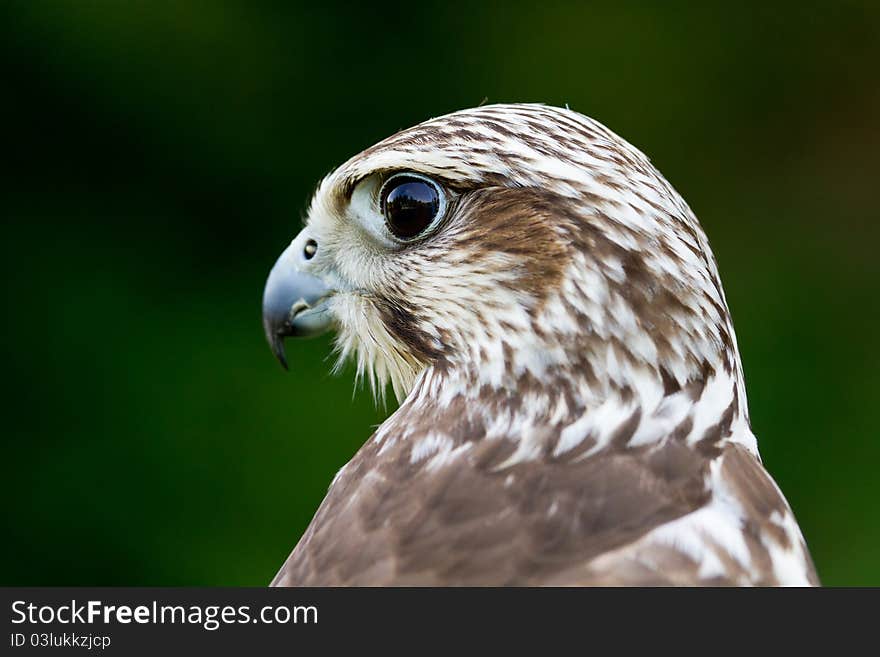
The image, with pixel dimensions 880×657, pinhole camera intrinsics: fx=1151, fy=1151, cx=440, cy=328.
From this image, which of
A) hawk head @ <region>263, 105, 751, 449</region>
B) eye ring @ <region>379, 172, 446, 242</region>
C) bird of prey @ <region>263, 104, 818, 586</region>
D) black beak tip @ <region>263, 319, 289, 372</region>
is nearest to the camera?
bird of prey @ <region>263, 104, 818, 586</region>

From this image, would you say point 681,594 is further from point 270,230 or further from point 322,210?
point 270,230

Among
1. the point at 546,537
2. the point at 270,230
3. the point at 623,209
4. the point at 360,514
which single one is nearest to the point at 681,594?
the point at 546,537

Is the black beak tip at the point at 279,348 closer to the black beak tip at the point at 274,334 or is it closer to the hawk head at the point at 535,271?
the black beak tip at the point at 274,334

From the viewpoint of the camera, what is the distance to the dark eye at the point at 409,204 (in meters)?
1.71

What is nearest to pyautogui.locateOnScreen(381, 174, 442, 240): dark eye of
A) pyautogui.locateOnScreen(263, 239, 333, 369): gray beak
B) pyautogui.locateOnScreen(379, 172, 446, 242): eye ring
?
pyautogui.locateOnScreen(379, 172, 446, 242): eye ring

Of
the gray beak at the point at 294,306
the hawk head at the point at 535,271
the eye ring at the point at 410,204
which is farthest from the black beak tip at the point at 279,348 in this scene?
the eye ring at the point at 410,204

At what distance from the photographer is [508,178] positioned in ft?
5.41

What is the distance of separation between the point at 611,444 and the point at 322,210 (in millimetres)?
649

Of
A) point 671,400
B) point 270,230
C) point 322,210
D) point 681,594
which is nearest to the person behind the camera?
point 681,594

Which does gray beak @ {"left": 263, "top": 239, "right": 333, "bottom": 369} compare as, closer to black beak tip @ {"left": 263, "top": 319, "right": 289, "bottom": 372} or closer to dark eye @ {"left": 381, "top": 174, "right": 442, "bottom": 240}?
black beak tip @ {"left": 263, "top": 319, "right": 289, "bottom": 372}

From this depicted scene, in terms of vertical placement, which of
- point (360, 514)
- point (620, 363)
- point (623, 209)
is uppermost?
point (623, 209)

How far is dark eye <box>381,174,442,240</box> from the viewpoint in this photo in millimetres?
1710

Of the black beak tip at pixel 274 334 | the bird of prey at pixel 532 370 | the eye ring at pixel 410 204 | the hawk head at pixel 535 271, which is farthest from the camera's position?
the black beak tip at pixel 274 334

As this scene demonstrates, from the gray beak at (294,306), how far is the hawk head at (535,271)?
7 cm
